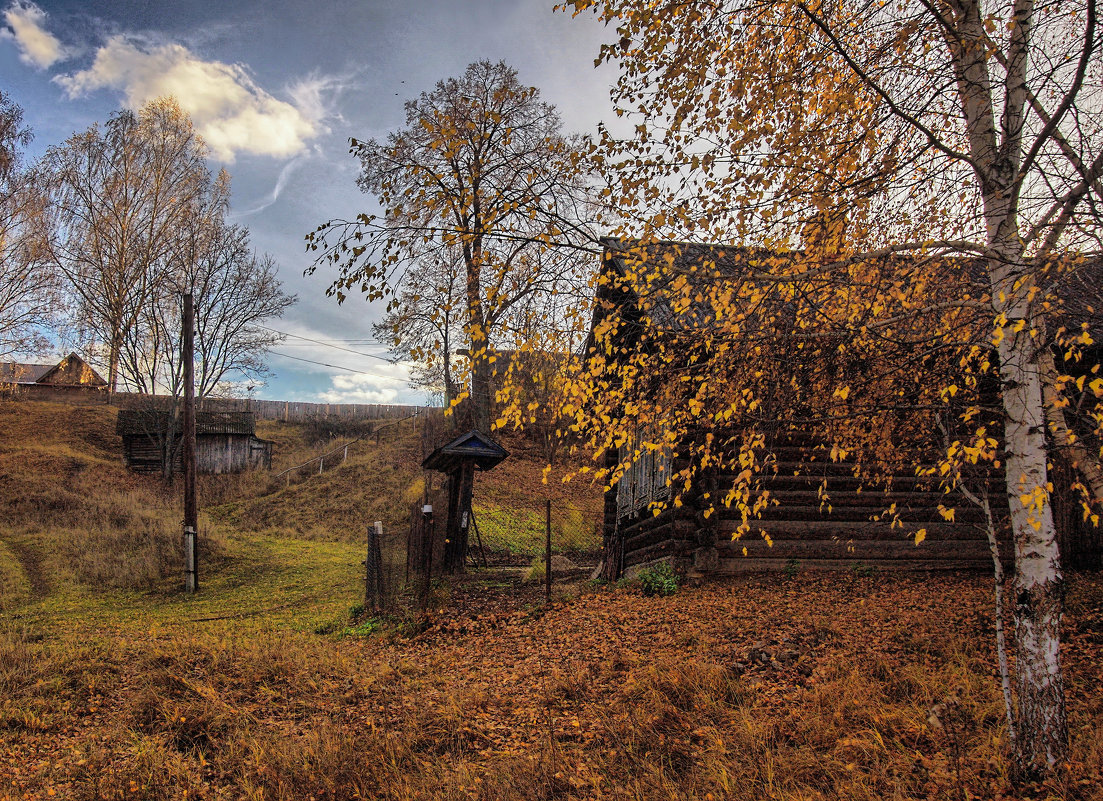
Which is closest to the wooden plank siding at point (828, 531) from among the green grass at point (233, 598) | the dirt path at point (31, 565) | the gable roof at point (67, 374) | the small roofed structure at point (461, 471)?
the small roofed structure at point (461, 471)

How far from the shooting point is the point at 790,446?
10.6m

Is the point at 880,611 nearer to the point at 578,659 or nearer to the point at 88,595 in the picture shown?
the point at 578,659

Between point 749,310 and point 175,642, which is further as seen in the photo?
point 175,642

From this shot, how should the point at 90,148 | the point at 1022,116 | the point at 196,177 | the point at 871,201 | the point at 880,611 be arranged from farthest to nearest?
the point at 196,177 < the point at 90,148 < the point at 880,611 < the point at 871,201 < the point at 1022,116

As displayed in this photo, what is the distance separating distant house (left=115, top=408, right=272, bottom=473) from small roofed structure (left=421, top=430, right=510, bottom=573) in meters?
18.6

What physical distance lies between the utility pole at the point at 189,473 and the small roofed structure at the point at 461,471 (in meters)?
5.52

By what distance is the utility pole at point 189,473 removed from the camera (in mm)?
14242

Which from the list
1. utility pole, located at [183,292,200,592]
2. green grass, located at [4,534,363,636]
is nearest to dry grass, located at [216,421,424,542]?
green grass, located at [4,534,363,636]

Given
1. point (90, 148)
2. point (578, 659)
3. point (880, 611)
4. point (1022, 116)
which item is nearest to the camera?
point (1022, 116)

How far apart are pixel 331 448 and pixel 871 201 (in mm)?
33113

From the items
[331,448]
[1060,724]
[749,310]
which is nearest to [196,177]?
[331,448]

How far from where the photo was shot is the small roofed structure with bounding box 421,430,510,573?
1389cm

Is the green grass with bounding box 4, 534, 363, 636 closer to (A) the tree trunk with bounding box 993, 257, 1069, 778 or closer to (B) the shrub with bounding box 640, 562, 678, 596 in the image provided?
(B) the shrub with bounding box 640, 562, 678, 596

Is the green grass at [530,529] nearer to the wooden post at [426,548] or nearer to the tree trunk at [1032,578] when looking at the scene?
the wooden post at [426,548]
